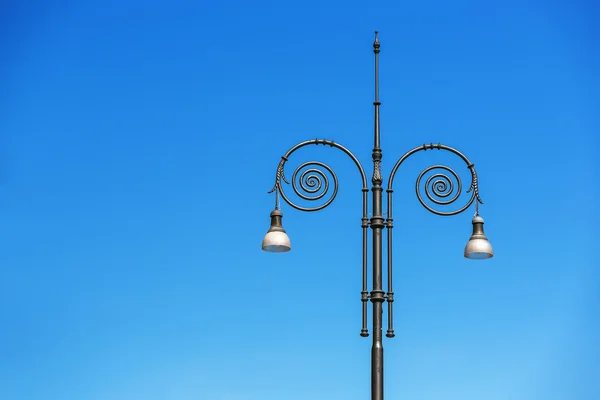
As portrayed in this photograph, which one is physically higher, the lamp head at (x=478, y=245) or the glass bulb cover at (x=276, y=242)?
the lamp head at (x=478, y=245)

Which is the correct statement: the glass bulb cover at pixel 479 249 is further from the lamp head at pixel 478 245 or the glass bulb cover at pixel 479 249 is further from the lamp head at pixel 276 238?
the lamp head at pixel 276 238

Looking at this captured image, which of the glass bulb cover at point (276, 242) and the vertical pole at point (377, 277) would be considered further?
the glass bulb cover at point (276, 242)

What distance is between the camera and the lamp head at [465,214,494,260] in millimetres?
13969

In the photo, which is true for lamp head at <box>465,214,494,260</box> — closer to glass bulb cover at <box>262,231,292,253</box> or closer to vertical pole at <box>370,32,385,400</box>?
vertical pole at <box>370,32,385,400</box>

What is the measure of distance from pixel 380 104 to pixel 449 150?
44.7 inches

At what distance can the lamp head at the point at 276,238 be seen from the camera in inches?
546

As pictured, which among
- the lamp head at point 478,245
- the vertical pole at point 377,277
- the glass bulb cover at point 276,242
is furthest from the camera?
the lamp head at point 478,245

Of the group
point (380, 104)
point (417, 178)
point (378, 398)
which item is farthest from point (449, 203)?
point (378, 398)

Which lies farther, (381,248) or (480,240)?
(480,240)

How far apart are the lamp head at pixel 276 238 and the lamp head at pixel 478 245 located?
98.1 inches

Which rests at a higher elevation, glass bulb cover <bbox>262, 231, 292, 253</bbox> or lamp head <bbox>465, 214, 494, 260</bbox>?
lamp head <bbox>465, 214, 494, 260</bbox>

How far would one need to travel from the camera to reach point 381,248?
13.2m

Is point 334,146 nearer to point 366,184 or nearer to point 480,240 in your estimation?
point 366,184

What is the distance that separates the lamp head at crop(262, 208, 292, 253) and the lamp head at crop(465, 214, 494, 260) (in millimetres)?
2493
